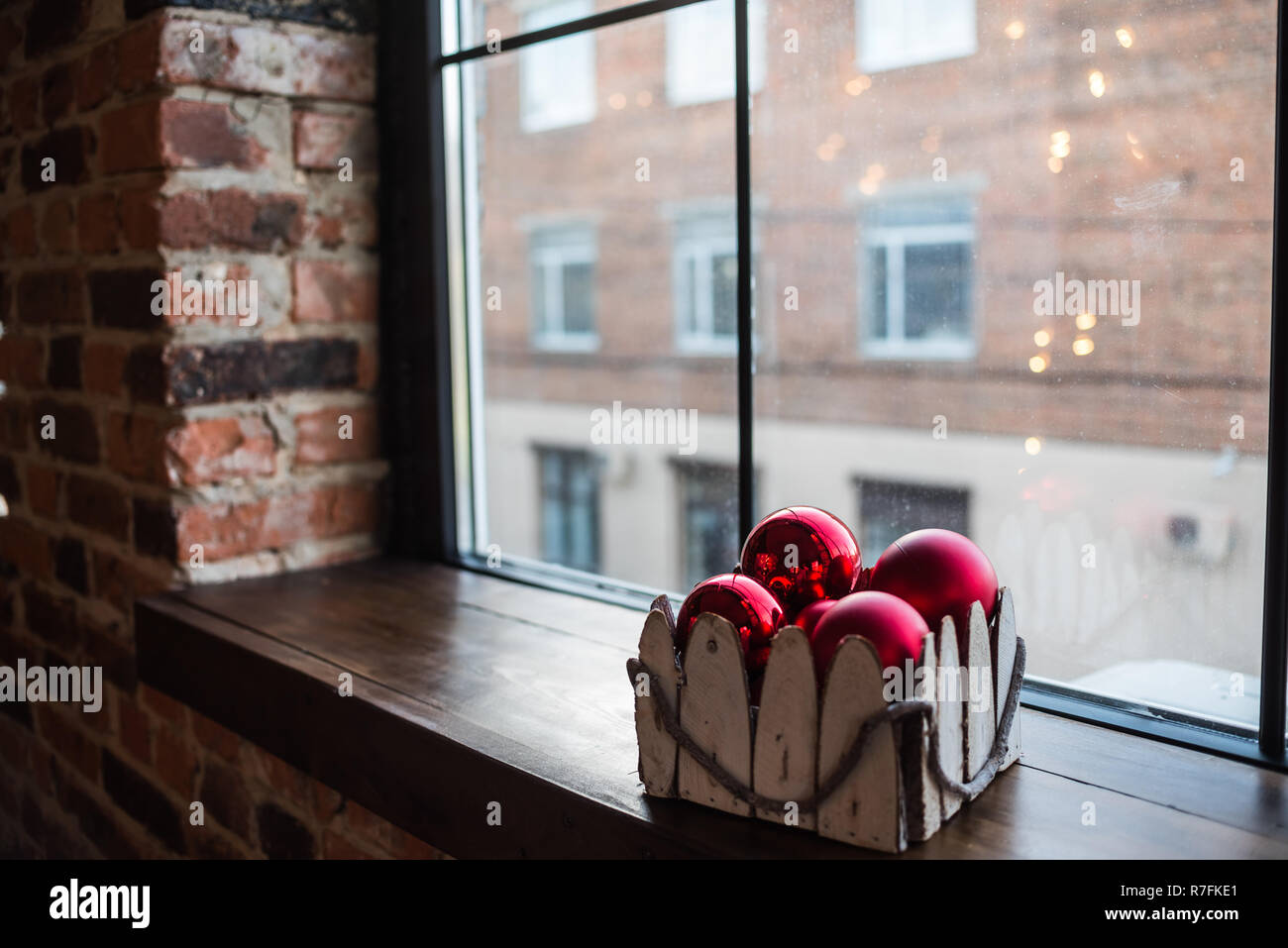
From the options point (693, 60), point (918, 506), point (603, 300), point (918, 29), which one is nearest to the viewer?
point (918, 506)

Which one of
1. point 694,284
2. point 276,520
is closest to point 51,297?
point 276,520

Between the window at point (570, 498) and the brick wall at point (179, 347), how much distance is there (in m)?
6.66

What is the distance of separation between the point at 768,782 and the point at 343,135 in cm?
105

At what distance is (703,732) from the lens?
708 mm

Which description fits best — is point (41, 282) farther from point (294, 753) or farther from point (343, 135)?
point (294, 753)

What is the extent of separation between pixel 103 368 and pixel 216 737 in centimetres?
50

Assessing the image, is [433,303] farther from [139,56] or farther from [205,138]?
[139,56]

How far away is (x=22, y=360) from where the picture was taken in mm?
1545

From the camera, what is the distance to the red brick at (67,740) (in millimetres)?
1503

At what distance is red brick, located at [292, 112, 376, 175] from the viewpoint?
4.37 ft

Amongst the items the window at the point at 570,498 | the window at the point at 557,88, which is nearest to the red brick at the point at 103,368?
the window at the point at 557,88

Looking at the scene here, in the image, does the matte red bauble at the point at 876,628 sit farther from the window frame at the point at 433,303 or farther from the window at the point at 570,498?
the window at the point at 570,498
